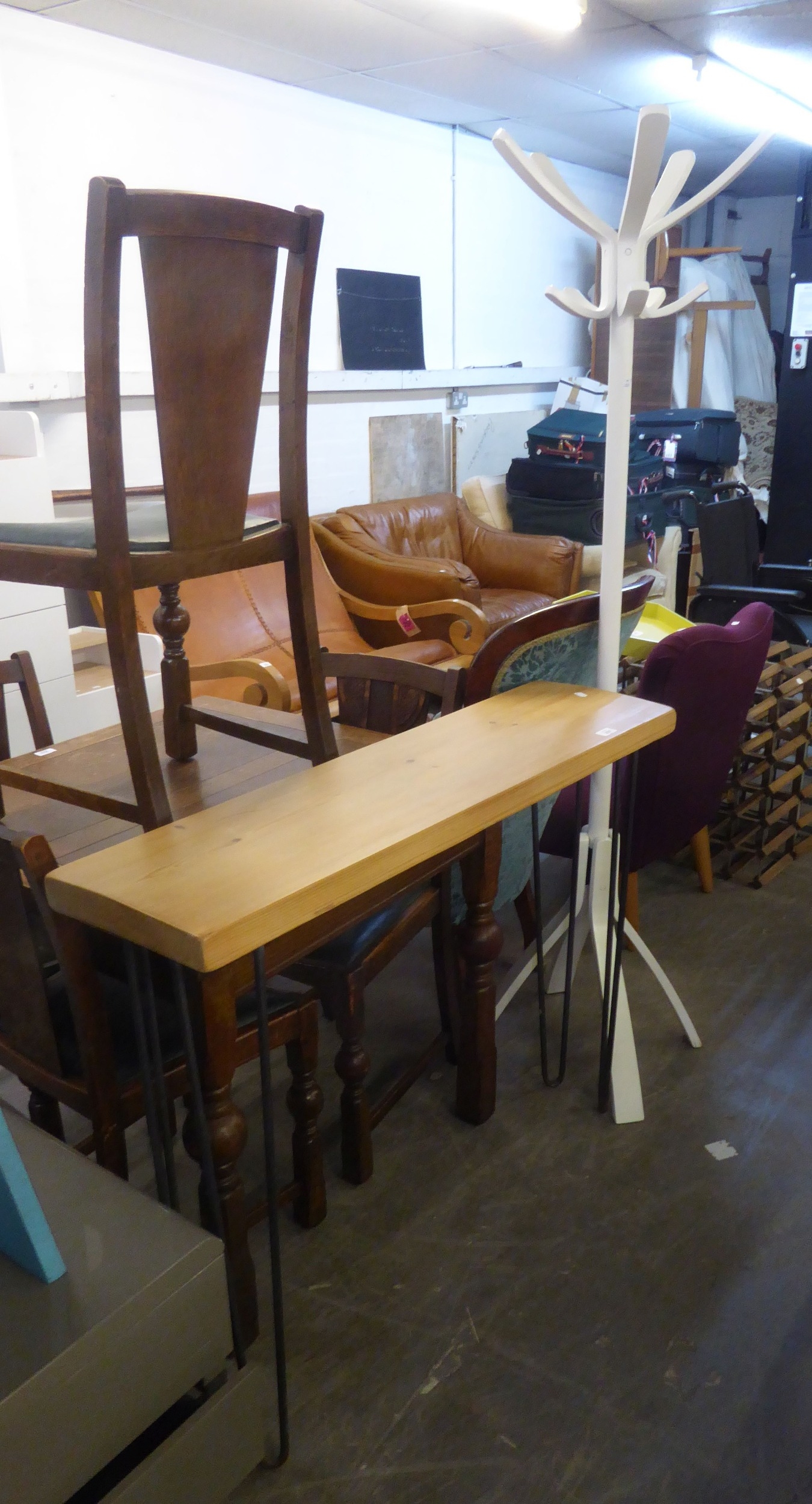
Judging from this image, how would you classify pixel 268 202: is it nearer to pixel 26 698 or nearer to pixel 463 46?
pixel 463 46

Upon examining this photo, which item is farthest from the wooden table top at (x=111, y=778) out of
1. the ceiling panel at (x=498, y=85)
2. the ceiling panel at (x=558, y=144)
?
the ceiling panel at (x=558, y=144)

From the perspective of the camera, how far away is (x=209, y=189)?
12.9 ft

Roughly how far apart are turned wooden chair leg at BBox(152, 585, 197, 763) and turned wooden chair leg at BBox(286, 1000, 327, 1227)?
0.52m

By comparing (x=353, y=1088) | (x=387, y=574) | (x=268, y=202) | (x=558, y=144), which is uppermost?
(x=558, y=144)

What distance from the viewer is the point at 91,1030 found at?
138 cm

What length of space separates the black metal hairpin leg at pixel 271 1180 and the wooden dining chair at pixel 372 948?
0.34 m

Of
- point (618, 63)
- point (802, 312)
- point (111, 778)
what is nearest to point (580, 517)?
point (618, 63)

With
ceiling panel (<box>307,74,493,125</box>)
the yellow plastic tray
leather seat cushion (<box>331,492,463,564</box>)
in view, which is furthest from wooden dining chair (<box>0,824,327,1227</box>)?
ceiling panel (<box>307,74,493,125</box>)

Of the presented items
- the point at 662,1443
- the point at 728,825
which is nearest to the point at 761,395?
the point at 728,825

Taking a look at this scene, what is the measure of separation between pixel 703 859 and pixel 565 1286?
148 centimetres

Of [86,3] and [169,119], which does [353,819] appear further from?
[169,119]

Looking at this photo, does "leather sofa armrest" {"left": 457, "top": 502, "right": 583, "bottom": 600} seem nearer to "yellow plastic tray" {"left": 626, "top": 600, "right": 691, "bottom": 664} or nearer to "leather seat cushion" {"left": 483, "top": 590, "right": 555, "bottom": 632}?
"leather seat cushion" {"left": 483, "top": 590, "right": 555, "bottom": 632}

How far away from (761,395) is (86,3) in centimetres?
512

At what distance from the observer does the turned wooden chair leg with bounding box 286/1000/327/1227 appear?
5.36 ft
